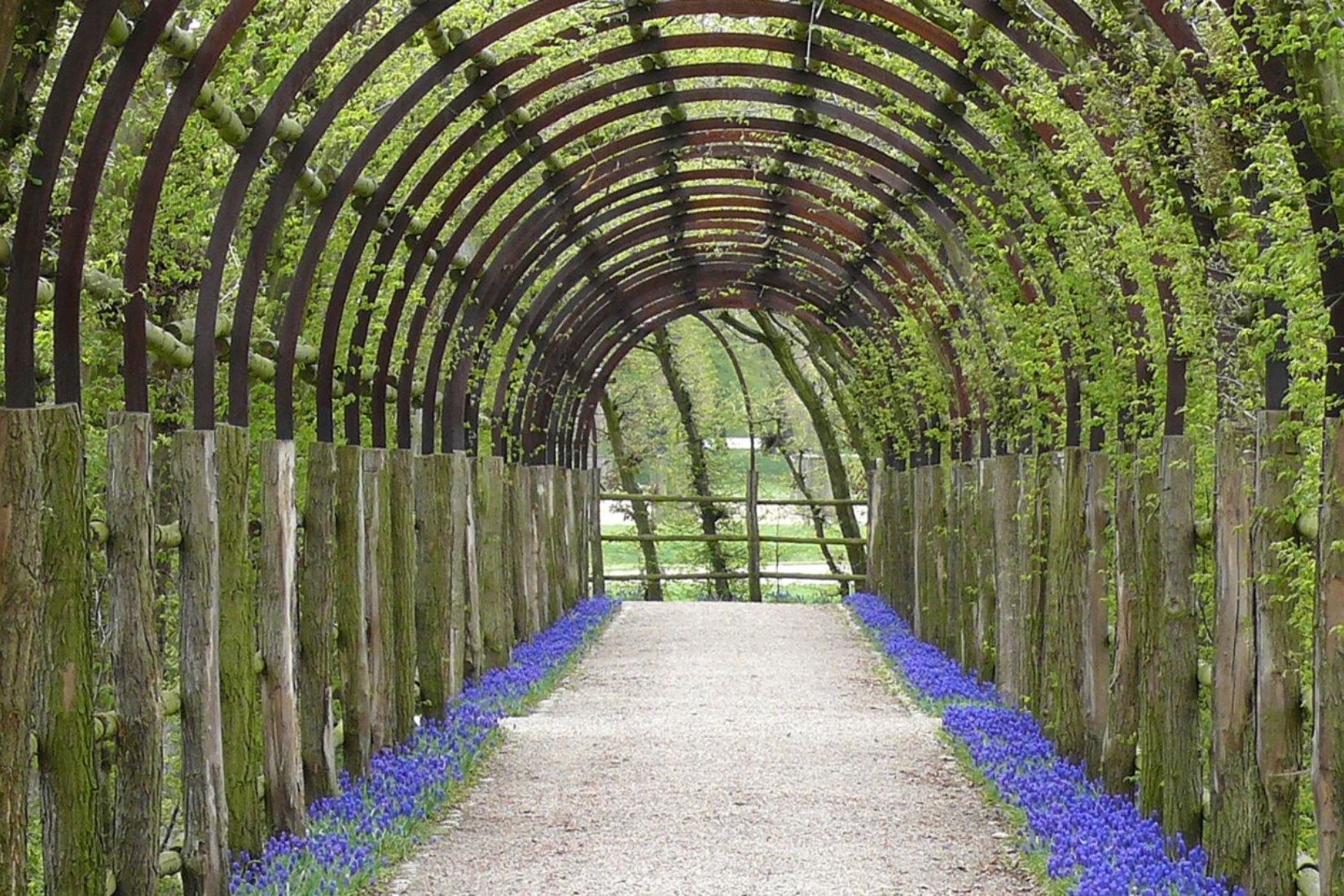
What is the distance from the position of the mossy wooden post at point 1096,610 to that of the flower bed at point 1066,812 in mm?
274

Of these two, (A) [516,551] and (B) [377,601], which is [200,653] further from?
(A) [516,551]

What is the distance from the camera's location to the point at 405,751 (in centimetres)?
1015

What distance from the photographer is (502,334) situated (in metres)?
16.9

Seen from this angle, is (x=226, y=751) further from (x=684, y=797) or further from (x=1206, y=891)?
(x=1206, y=891)

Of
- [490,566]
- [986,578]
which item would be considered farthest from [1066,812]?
[490,566]

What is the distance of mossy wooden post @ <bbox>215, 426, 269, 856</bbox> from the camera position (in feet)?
23.0

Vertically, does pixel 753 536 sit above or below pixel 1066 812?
above

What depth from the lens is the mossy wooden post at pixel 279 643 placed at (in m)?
7.66

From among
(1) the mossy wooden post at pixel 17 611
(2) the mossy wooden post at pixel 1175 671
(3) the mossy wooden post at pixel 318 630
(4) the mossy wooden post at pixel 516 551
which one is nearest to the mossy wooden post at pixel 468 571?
(4) the mossy wooden post at pixel 516 551

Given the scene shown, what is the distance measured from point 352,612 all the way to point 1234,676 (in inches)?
180

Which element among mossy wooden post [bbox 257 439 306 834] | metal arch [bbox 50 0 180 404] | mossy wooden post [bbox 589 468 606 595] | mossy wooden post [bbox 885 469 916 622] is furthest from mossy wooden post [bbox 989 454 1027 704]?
mossy wooden post [bbox 589 468 606 595]

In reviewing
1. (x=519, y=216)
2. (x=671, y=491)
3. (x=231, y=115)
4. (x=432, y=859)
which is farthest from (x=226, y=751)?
(x=671, y=491)

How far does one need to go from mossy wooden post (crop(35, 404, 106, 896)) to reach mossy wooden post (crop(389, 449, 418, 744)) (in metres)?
4.97

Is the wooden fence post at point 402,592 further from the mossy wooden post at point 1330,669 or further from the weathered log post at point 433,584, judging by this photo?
the mossy wooden post at point 1330,669
